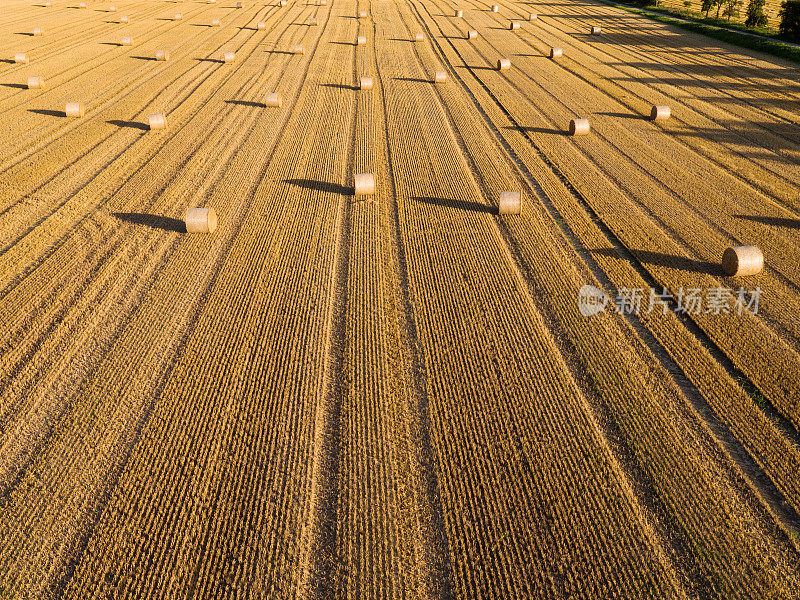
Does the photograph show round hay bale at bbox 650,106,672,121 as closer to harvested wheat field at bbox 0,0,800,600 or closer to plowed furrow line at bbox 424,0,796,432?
harvested wheat field at bbox 0,0,800,600

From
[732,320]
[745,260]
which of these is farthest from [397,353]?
[745,260]

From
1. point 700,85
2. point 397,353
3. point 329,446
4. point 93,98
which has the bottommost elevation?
point 329,446

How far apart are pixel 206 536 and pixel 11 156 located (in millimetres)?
15607

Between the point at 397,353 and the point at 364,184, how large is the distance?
20.8ft

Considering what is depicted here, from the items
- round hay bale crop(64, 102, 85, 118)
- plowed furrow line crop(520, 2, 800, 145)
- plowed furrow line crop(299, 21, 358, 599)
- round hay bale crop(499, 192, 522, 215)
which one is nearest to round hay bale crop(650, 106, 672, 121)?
plowed furrow line crop(520, 2, 800, 145)

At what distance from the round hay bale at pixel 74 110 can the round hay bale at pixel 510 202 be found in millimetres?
16451

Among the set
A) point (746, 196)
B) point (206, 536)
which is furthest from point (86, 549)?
point (746, 196)

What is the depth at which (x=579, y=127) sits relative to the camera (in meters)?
17.6

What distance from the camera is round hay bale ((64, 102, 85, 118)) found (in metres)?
18.6

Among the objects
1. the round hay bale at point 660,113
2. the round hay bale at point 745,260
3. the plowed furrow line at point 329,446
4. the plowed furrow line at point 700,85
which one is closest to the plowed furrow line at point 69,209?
the plowed furrow line at point 329,446

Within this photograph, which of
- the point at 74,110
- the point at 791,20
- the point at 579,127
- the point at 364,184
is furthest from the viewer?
the point at 791,20

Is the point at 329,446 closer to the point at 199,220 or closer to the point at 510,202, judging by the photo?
the point at 199,220

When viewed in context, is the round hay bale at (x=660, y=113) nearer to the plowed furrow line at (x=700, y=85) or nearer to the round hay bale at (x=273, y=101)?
the plowed furrow line at (x=700, y=85)

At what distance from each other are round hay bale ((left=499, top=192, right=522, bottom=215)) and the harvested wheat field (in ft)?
0.17
